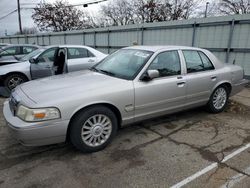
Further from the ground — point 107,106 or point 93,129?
point 107,106

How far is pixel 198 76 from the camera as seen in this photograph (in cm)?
436

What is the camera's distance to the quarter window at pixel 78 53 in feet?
23.2

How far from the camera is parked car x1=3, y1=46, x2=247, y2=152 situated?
2891mm

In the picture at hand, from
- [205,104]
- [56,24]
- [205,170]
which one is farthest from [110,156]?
[56,24]

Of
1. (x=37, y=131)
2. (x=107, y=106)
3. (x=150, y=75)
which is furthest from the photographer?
(x=150, y=75)

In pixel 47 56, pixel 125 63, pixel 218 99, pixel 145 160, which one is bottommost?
pixel 145 160

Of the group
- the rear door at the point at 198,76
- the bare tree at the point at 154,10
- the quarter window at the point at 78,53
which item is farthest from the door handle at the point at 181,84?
the bare tree at the point at 154,10

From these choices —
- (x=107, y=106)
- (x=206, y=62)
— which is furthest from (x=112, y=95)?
(x=206, y=62)

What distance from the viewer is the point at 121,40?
12.6 meters

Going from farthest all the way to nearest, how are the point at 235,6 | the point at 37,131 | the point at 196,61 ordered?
the point at 235,6, the point at 196,61, the point at 37,131

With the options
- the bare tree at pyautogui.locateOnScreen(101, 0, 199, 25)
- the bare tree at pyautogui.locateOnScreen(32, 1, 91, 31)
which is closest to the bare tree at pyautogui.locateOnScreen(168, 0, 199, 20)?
the bare tree at pyautogui.locateOnScreen(101, 0, 199, 25)

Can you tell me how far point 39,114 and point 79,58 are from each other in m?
4.60

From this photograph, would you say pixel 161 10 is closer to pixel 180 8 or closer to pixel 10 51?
pixel 180 8

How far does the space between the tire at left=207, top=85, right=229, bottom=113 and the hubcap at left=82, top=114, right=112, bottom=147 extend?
259cm
